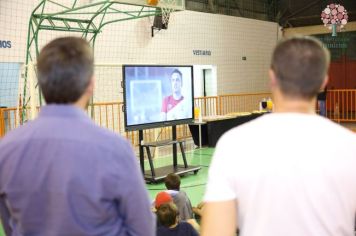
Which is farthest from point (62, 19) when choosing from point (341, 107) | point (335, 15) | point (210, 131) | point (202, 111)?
point (341, 107)

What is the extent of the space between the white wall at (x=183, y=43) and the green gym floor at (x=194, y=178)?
2761 mm

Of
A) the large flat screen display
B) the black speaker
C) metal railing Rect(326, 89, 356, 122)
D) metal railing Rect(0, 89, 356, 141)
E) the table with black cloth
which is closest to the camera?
the large flat screen display

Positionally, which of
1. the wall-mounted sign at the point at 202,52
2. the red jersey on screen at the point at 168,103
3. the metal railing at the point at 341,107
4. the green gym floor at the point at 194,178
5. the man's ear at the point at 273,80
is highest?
the wall-mounted sign at the point at 202,52

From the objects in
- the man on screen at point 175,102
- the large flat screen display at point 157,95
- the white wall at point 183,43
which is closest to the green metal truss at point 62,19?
the white wall at point 183,43

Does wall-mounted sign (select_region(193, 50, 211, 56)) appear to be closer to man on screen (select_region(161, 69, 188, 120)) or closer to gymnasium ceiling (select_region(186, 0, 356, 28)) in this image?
gymnasium ceiling (select_region(186, 0, 356, 28))

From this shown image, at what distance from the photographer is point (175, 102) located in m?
8.16

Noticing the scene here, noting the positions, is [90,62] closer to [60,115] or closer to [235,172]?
[60,115]

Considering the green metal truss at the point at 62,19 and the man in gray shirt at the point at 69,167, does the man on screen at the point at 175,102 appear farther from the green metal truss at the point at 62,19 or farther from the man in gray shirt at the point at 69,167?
the man in gray shirt at the point at 69,167

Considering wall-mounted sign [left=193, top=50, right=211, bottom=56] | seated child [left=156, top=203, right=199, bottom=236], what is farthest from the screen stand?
wall-mounted sign [left=193, top=50, right=211, bottom=56]

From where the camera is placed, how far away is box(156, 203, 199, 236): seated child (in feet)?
11.0

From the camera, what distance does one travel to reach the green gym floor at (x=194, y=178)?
6.88 metres

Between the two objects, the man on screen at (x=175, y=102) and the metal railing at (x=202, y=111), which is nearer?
the man on screen at (x=175, y=102)

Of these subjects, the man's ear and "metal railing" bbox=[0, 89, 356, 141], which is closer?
the man's ear

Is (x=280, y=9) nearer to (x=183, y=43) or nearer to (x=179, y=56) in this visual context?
(x=183, y=43)
